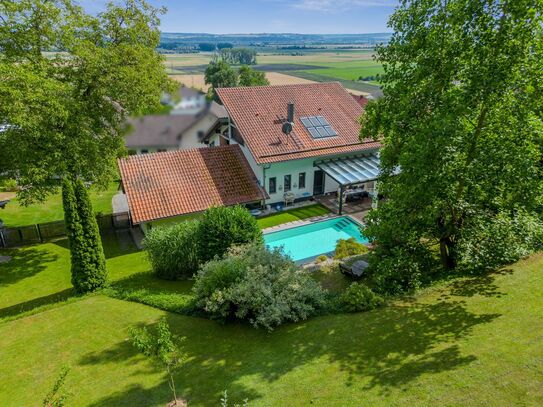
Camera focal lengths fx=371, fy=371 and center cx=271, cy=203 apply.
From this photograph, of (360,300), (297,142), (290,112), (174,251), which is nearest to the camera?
(360,300)

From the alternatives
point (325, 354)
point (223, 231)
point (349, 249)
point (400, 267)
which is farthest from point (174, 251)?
point (400, 267)

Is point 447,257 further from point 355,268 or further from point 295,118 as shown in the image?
point 295,118

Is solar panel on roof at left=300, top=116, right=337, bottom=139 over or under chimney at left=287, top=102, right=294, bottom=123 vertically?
under

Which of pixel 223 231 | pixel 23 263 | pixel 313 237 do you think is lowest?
pixel 23 263

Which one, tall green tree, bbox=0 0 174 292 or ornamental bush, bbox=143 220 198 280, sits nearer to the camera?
ornamental bush, bbox=143 220 198 280

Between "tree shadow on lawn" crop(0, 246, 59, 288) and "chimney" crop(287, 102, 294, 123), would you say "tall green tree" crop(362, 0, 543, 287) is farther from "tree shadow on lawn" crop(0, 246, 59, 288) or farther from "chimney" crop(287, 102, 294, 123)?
"tree shadow on lawn" crop(0, 246, 59, 288)

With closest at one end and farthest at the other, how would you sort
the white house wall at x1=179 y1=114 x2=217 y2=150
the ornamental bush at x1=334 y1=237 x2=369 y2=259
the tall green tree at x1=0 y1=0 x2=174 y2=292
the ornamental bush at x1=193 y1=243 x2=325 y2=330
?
the ornamental bush at x1=193 y1=243 x2=325 y2=330 → the tall green tree at x1=0 y1=0 x2=174 y2=292 → the ornamental bush at x1=334 y1=237 x2=369 y2=259 → the white house wall at x1=179 y1=114 x2=217 y2=150

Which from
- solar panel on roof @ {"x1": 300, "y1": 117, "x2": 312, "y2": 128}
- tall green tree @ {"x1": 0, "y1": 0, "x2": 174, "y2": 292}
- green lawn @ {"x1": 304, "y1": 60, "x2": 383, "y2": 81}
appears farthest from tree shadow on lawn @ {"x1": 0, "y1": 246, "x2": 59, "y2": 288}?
green lawn @ {"x1": 304, "y1": 60, "x2": 383, "y2": 81}
